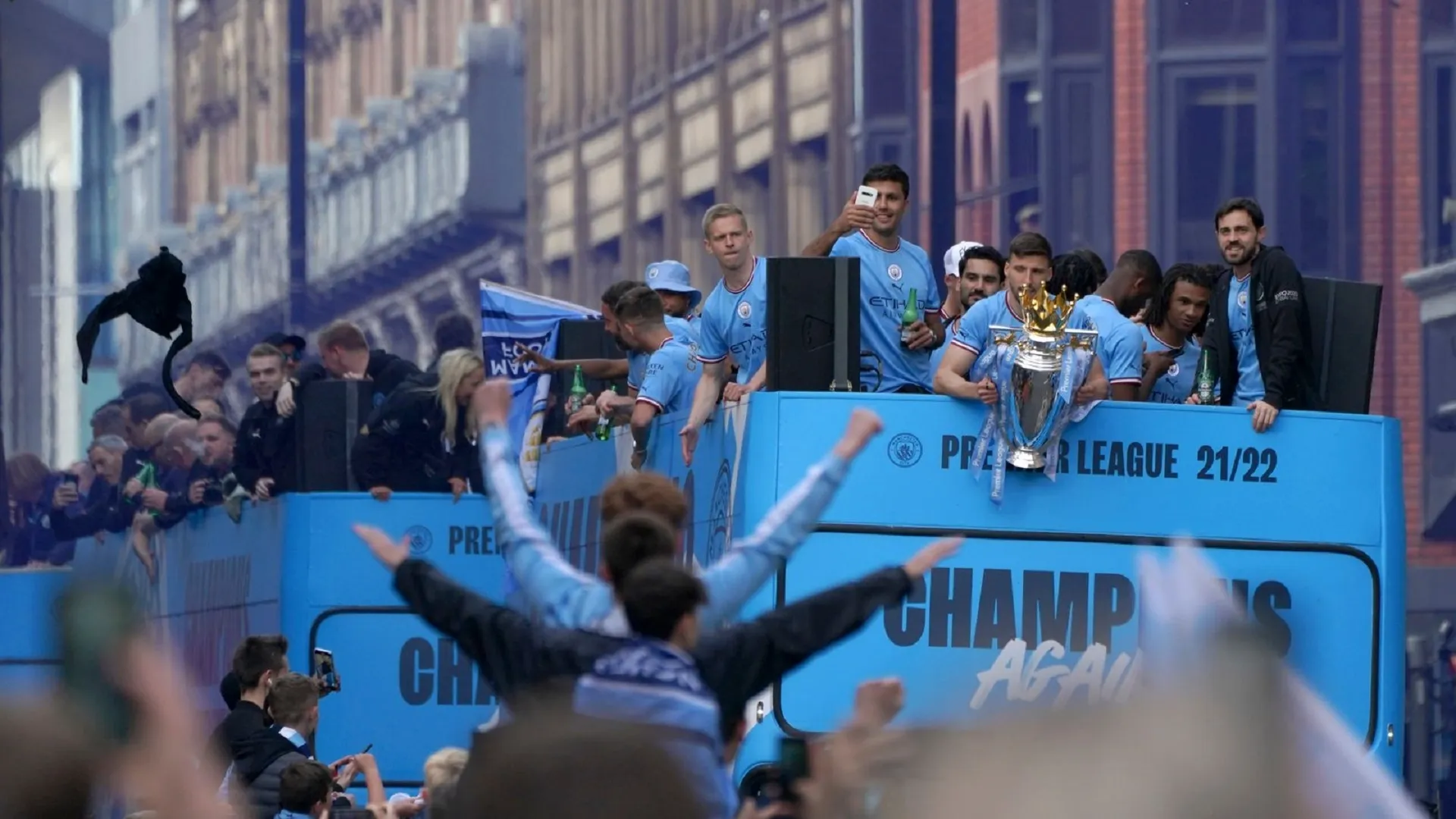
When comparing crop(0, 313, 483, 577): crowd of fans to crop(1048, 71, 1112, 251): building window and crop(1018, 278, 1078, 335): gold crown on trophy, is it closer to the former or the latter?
crop(1018, 278, 1078, 335): gold crown on trophy

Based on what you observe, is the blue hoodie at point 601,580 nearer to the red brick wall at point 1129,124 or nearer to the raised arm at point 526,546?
the raised arm at point 526,546

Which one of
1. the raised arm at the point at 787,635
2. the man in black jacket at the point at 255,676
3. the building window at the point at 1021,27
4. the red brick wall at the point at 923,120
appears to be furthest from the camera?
the red brick wall at the point at 923,120

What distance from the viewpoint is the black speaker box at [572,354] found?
532 inches

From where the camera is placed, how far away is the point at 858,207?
10469 millimetres

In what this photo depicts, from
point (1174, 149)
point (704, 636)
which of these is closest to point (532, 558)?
point (704, 636)

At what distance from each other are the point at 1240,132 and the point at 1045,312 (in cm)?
2676

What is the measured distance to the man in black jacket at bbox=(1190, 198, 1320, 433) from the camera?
9.90 m

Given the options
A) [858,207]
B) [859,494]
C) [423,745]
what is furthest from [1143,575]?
[423,745]

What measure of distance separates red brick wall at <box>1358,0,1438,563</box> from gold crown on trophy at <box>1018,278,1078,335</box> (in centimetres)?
2420

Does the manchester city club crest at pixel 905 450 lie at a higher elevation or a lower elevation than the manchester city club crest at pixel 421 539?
higher

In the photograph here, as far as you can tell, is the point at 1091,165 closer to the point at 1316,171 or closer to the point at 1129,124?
the point at 1129,124

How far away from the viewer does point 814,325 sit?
9.83m

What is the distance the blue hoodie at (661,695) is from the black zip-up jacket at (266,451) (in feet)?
31.7

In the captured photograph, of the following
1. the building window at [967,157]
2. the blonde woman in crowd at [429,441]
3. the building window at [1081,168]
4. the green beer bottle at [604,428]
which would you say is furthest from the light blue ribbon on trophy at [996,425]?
the building window at [967,157]
